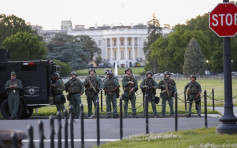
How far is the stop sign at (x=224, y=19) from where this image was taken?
16641 mm

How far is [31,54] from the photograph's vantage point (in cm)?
9844

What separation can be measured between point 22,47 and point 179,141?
8133cm

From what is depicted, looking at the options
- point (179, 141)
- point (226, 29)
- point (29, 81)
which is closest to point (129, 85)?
point (29, 81)

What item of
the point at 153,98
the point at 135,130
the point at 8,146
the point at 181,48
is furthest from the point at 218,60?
the point at 8,146

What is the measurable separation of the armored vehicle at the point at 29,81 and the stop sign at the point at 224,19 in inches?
379

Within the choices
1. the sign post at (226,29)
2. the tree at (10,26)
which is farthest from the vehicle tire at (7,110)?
the tree at (10,26)

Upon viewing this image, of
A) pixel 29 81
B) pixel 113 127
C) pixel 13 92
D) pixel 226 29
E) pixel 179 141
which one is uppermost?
pixel 226 29

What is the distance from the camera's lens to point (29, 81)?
2494 cm

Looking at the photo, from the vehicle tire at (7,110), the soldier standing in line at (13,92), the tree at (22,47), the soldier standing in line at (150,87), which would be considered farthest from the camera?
the tree at (22,47)

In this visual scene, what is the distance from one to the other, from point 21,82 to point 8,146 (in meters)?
15.7

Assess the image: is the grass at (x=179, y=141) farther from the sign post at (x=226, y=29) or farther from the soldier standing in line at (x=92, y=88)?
the soldier standing in line at (x=92, y=88)

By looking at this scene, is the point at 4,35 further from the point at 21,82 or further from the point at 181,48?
the point at 21,82

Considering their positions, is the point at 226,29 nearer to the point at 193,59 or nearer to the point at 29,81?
the point at 29,81

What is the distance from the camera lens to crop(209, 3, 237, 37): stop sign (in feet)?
54.6
